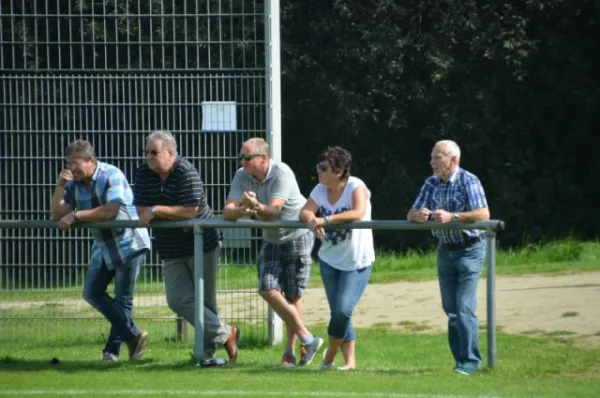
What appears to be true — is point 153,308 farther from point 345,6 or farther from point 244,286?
point 345,6

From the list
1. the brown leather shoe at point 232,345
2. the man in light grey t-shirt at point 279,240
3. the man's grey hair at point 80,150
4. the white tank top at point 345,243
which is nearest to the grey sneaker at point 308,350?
the man in light grey t-shirt at point 279,240

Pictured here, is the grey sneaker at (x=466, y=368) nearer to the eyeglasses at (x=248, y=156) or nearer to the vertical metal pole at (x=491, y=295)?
the vertical metal pole at (x=491, y=295)

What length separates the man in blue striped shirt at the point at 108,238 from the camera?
10.1 m

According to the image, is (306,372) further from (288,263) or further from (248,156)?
(248,156)

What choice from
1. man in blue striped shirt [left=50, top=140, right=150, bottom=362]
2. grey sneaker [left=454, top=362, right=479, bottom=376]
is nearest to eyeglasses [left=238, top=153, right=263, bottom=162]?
man in blue striped shirt [left=50, top=140, right=150, bottom=362]

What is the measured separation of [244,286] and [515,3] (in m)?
12.6

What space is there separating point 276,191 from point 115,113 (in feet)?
8.81

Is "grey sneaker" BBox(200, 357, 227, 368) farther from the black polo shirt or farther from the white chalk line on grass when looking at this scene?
the white chalk line on grass

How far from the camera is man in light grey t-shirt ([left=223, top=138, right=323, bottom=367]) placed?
9758 mm

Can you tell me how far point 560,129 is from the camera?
22875 millimetres

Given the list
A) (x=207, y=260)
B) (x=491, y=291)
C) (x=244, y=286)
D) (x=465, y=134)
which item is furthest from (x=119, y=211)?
(x=465, y=134)

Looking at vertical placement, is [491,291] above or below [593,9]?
below

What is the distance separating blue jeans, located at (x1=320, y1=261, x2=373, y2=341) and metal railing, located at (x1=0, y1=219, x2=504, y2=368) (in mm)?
385

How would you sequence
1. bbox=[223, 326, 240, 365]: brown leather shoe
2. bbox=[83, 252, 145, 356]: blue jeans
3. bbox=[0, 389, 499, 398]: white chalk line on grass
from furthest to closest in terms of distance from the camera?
bbox=[83, 252, 145, 356]: blue jeans < bbox=[223, 326, 240, 365]: brown leather shoe < bbox=[0, 389, 499, 398]: white chalk line on grass
